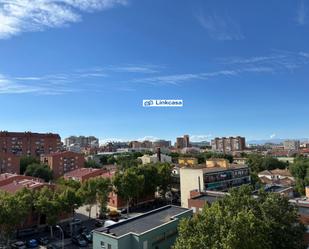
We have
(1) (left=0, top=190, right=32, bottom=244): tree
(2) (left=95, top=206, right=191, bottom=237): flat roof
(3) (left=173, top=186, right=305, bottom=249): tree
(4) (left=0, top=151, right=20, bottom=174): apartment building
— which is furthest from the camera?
(4) (left=0, top=151, right=20, bottom=174): apartment building

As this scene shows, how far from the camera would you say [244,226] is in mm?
18812

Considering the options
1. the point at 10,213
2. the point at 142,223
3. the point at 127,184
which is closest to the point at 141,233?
the point at 142,223

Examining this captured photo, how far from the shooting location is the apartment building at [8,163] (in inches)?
2847

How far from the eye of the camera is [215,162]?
68438 mm

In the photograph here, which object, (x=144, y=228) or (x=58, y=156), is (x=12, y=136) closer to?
(x=58, y=156)

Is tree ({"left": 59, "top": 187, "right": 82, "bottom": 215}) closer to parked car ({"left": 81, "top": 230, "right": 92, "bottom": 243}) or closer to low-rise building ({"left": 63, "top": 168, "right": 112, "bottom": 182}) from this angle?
parked car ({"left": 81, "top": 230, "right": 92, "bottom": 243})

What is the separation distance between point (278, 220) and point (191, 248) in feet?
23.3

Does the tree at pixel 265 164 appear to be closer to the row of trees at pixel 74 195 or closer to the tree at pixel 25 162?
the row of trees at pixel 74 195

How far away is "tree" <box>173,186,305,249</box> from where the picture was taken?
61.5 ft

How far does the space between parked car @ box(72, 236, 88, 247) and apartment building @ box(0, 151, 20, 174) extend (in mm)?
44064

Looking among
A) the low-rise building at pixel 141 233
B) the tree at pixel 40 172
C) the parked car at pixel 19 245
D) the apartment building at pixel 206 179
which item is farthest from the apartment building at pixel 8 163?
the low-rise building at pixel 141 233

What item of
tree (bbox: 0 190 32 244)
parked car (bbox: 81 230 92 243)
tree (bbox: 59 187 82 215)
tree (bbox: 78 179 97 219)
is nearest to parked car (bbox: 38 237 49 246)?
tree (bbox: 0 190 32 244)

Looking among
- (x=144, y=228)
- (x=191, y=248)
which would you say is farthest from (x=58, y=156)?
(x=191, y=248)

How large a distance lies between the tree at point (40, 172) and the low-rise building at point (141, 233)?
46.2 meters
